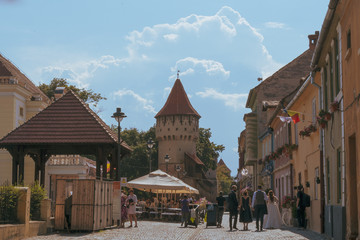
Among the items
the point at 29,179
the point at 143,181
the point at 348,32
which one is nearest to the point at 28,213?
the point at 348,32

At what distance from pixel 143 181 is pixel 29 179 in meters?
15.7

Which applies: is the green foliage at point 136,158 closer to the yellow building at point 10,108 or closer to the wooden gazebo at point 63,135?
the yellow building at point 10,108

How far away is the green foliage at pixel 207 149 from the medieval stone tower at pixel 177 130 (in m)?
0.84

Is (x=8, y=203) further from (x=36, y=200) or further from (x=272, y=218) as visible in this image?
(x=272, y=218)

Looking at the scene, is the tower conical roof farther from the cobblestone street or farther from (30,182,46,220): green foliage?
(30,182,46,220): green foliage

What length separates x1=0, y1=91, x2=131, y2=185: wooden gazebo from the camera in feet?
80.5

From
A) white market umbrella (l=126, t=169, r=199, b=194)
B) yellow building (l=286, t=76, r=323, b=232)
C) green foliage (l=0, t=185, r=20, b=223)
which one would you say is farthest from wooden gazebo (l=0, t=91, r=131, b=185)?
white market umbrella (l=126, t=169, r=199, b=194)

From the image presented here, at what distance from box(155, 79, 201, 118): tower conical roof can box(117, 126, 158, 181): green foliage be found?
→ 5531 mm

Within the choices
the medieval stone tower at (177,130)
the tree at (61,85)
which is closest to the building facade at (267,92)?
the tree at (61,85)

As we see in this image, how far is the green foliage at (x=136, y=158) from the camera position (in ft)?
312

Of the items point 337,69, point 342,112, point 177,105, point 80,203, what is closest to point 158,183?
point 80,203

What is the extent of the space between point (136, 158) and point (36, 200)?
77055 mm

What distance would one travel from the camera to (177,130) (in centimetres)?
10669

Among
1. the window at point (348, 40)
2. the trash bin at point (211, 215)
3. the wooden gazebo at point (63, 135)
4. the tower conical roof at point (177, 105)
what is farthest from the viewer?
the tower conical roof at point (177, 105)
